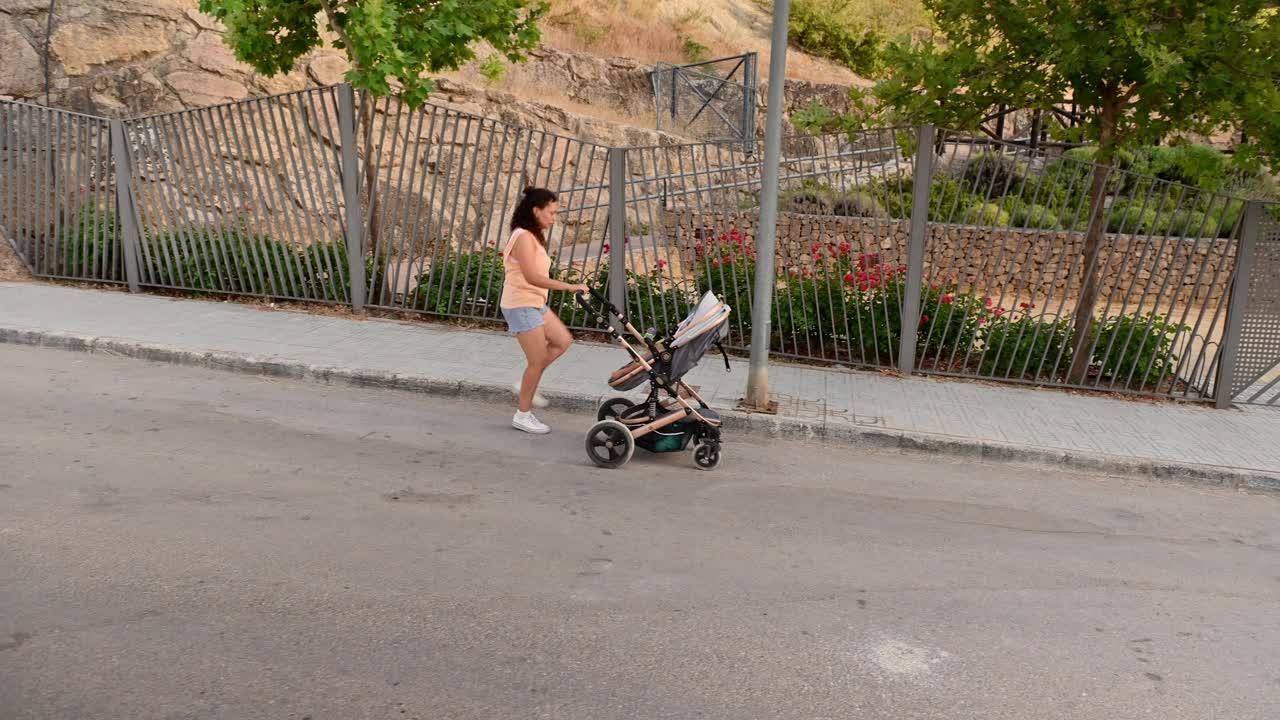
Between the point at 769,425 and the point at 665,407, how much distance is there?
4.18ft

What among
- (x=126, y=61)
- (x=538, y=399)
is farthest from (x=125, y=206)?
(x=126, y=61)

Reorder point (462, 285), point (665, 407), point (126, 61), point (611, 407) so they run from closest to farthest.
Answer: point (665, 407) < point (611, 407) < point (462, 285) < point (126, 61)

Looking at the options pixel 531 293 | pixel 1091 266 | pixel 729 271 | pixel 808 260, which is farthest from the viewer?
pixel 729 271

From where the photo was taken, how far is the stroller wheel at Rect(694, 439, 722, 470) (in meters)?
7.07

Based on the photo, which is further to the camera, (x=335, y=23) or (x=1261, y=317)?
(x=335, y=23)

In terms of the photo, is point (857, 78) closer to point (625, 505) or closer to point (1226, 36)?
point (1226, 36)

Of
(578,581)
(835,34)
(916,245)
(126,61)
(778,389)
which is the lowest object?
(578,581)

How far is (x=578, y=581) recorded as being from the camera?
511cm

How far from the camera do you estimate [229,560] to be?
511cm

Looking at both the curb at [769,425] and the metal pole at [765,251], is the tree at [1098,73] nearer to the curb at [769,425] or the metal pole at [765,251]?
the metal pole at [765,251]

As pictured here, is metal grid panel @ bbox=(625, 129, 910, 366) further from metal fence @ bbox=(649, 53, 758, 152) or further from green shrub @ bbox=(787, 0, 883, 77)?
green shrub @ bbox=(787, 0, 883, 77)

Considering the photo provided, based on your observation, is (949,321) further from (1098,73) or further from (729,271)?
(1098,73)

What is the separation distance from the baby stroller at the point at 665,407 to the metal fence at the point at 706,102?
19882 millimetres

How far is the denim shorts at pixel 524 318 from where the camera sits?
7480mm
